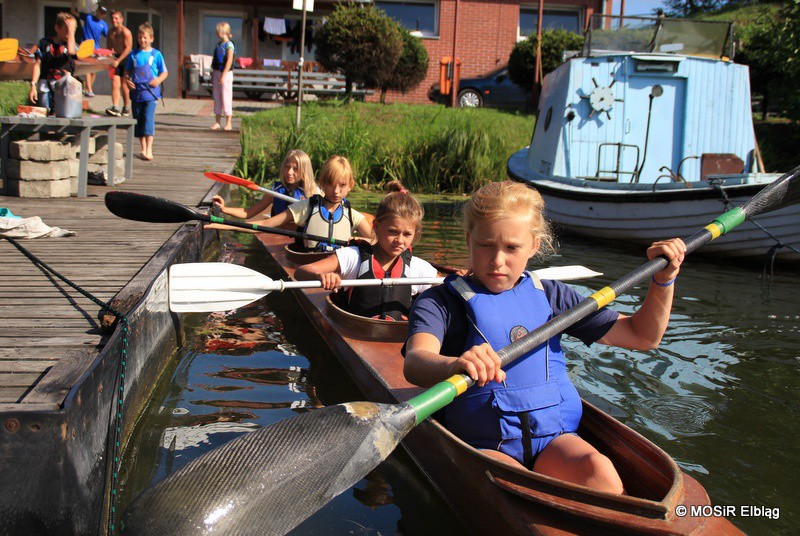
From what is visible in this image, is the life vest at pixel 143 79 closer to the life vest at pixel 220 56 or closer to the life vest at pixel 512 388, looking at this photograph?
the life vest at pixel 220 56

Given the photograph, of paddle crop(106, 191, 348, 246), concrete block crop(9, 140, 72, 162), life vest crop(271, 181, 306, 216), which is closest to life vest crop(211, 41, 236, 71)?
concrete block crop(9, 140, 72, 162)

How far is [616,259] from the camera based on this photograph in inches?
371

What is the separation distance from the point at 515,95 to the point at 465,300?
2024 centimetres

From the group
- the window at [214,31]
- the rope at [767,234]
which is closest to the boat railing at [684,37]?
the rope at [767,234]

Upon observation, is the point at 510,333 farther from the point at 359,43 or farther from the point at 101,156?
the point at 359,43

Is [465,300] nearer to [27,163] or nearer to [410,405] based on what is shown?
[410,405]

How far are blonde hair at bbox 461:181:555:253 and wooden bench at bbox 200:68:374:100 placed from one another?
17.6 meters

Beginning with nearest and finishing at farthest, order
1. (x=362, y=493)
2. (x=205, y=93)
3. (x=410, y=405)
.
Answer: (x=410, y=405) < (x=362, y=493) < (x=205, y=93)

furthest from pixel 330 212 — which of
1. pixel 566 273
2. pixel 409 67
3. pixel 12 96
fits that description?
pixel 409 67

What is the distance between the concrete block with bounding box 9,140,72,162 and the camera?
8312 millimetres

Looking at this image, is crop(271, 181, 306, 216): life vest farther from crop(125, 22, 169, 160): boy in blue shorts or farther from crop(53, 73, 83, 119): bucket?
crop(125, 22, 169, 160): boy in blue shorts

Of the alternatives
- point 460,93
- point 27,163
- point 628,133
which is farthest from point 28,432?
point 460,93

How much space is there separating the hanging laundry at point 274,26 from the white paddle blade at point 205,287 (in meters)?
19.1

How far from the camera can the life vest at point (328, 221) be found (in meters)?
6.88
